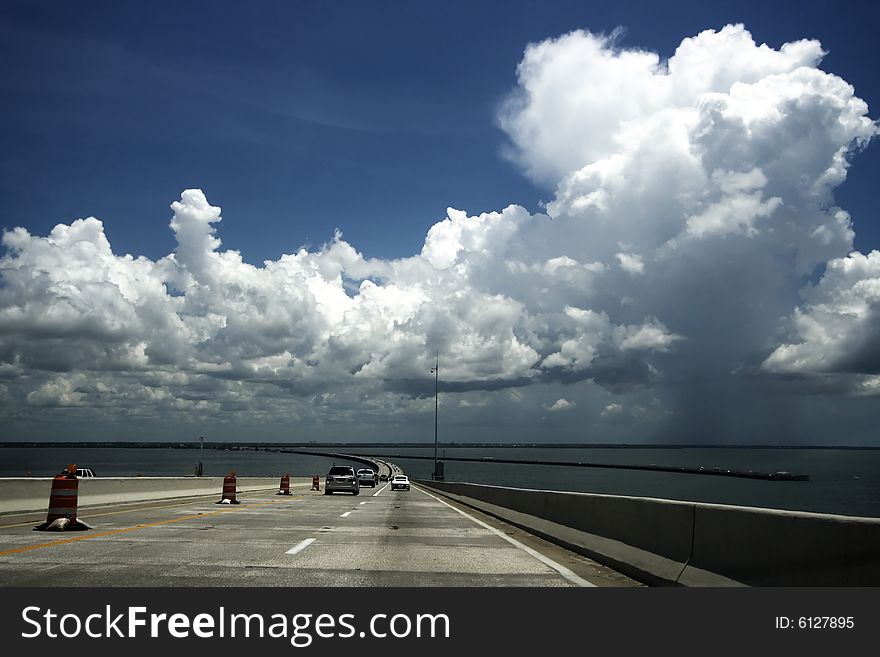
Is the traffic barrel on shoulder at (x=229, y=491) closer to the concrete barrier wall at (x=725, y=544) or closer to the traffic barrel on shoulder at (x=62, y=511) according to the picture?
the traffic barrel on shoulder at (x=62, y=511)

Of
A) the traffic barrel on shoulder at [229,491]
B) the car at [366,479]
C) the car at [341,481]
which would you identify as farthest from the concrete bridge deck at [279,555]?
the car at [366,479]

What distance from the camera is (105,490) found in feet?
82.1

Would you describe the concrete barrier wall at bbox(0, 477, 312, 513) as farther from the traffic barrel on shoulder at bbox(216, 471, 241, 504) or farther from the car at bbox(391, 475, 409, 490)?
the car at bbox(391, 475, 409, 490)

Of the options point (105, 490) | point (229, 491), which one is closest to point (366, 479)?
point (229, 491)

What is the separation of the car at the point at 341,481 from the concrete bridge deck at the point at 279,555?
65.8 ft

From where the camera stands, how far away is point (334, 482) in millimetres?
38438

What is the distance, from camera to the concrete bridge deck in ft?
28.7

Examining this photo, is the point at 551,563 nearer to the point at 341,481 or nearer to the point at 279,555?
the point at 279,555

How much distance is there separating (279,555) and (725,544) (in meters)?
→ 6.48

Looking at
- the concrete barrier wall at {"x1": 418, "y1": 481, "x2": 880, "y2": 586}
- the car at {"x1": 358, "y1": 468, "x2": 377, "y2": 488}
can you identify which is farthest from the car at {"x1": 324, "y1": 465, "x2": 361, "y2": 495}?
the concrete barrier wall at {"x1": 418, "y1": 481, "x2": 880, "y2": 586}
